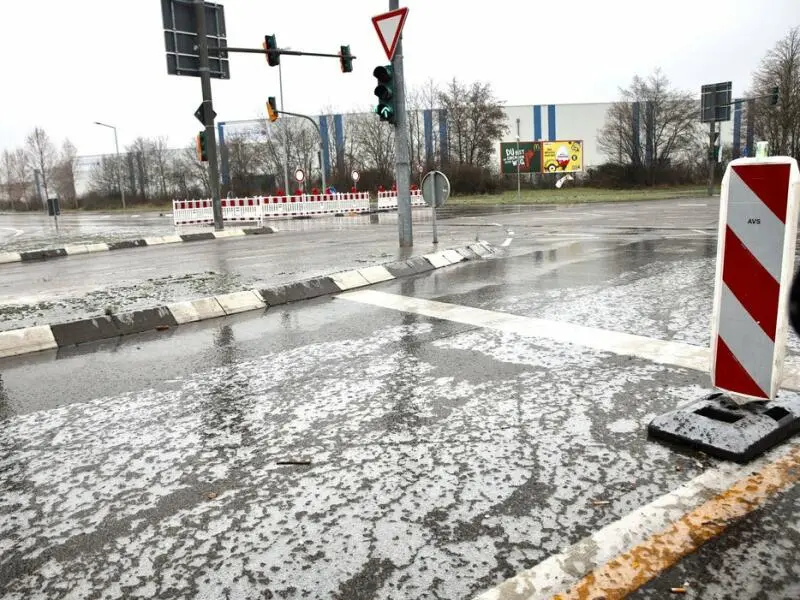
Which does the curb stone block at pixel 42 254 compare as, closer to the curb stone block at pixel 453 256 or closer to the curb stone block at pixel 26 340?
the curb stone block at pixel 453 256

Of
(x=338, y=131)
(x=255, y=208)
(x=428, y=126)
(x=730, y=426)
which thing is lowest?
(x=730, y=426)

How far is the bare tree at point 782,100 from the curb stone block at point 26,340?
1972 inches

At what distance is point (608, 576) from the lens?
222 cm

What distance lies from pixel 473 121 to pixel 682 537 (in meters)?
60.5

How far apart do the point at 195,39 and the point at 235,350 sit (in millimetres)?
14689

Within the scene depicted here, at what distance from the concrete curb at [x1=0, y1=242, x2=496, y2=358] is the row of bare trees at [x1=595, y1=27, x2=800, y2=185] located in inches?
1977

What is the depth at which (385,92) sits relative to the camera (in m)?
11.9

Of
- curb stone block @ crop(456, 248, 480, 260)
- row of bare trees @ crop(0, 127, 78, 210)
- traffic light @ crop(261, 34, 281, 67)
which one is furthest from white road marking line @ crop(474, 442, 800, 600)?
row of bare trees @ crop(0, 127, 78, 210)

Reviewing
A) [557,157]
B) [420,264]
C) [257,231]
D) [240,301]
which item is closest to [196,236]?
[257,231]

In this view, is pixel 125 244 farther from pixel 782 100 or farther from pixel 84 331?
pixel 782 100

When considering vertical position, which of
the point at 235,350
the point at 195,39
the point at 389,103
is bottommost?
the point at 235,350

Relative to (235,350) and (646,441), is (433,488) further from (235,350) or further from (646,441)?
(235,350)

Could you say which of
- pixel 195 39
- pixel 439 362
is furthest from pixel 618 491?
pixel 195 39

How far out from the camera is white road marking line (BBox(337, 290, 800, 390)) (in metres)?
4.71
